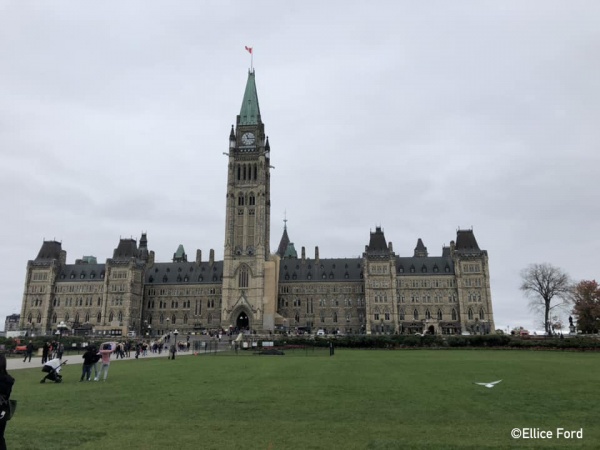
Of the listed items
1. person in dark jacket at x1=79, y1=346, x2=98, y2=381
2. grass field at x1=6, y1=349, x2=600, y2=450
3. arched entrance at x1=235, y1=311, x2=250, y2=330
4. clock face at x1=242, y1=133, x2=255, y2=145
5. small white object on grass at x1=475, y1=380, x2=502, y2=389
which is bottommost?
grass field at x1=6, y1=349, x2=600, y2=450

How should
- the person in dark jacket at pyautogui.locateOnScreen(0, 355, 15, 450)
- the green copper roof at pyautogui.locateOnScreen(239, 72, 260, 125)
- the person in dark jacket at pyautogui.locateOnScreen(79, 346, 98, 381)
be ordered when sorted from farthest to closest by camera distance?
the green copper roof at pyautogui.locateOnScreen(239, 72, 260, 125), the person in dark jacket at pyautogui.locateOnScreen(79, 346, 98, 381), the person in dark jacket at pyautogui.locateOnScreen(0, 355, 15, 450)

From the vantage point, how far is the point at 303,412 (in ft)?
47.2

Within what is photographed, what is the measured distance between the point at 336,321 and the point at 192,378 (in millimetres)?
99004

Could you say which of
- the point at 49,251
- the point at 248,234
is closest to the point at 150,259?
the point at 49,251

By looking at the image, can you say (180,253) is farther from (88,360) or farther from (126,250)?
(88,360)

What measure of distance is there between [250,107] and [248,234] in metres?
36.5

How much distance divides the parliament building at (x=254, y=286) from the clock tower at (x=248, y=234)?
252 mm

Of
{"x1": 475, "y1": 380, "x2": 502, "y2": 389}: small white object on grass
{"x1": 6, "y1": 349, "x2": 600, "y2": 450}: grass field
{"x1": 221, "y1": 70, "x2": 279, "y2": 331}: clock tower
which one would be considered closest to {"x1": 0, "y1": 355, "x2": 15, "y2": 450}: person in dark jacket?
{"x1": 6, "y1": 349, "x2": 600, "y2": 450}: grass field

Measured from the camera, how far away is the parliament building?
368 ft

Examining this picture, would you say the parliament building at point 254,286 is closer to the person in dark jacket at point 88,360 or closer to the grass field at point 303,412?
the person in dark jacket at point 88,360

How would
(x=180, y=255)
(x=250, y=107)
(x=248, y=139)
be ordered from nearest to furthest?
(x=248, y=139) < (x=250, y=107) < (x=180, y=255)

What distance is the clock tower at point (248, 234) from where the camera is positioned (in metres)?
111

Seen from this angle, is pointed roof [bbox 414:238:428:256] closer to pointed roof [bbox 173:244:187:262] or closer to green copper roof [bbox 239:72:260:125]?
green copper roof [bbox 239:72:260:125]

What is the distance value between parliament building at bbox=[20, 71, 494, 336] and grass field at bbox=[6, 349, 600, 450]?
86.6 meters
